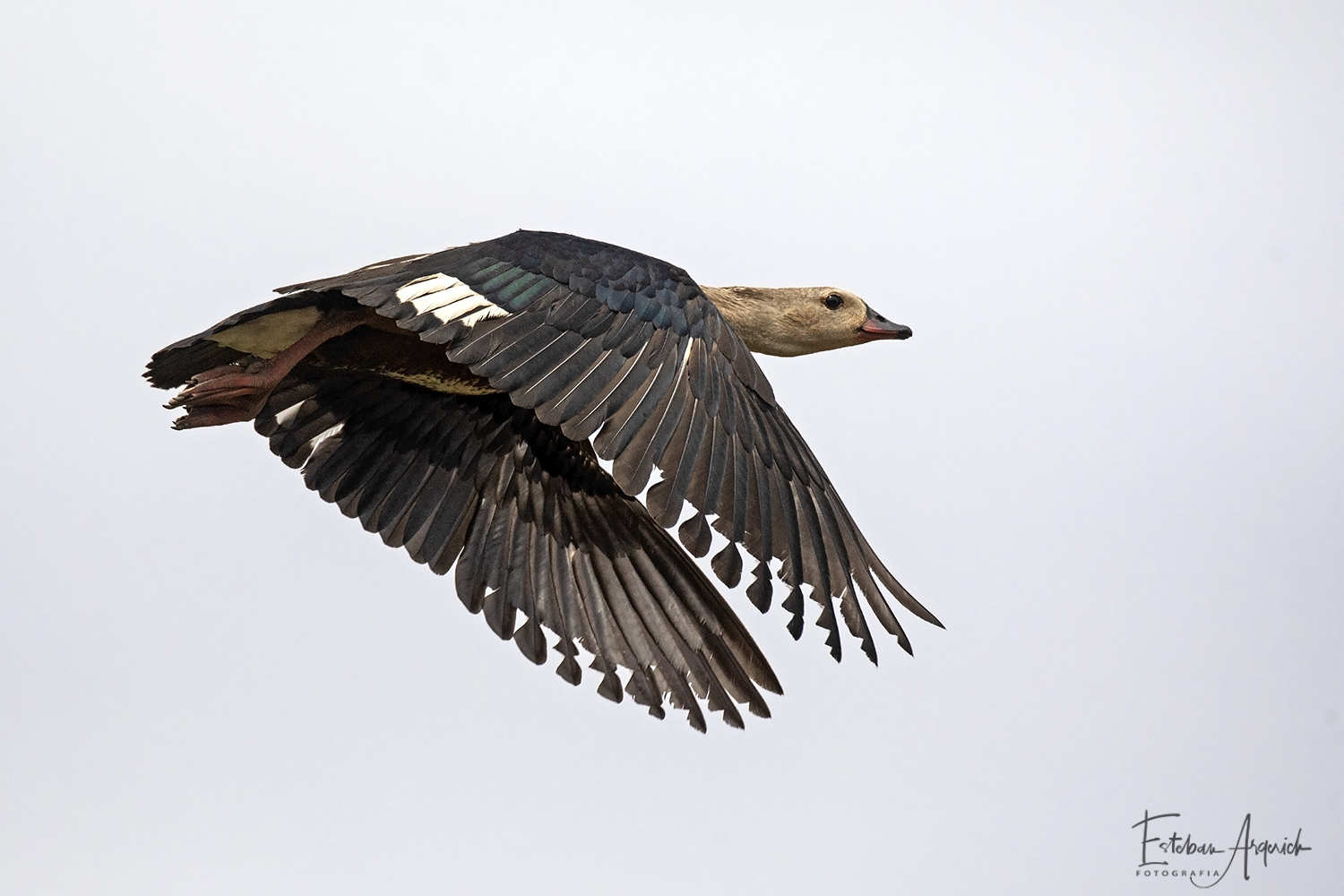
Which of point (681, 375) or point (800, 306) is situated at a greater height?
point (800, 306)

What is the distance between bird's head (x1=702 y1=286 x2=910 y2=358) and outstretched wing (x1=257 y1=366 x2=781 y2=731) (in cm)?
155

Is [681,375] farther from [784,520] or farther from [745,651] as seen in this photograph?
[745,651]

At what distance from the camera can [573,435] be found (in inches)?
328

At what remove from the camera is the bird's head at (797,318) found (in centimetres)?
1222

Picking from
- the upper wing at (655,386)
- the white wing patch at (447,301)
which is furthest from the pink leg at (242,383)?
the white wing patch at (447,301)

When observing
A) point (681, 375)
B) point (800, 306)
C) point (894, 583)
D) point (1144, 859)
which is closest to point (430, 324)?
point (681, 375)

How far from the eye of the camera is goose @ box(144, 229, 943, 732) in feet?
28.0

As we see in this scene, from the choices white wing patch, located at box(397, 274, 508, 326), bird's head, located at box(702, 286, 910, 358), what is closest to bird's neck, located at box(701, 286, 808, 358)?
bird's head, located at box(702, 286, 910, 358)

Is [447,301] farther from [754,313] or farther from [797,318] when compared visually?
[797,318]

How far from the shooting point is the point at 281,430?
1109 centimetres

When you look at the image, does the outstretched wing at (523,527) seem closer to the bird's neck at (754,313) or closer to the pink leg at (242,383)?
the pink leg at (242,383)

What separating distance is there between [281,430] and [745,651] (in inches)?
132

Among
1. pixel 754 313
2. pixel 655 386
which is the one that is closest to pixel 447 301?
pixel 655 386

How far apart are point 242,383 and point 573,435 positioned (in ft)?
8.97
